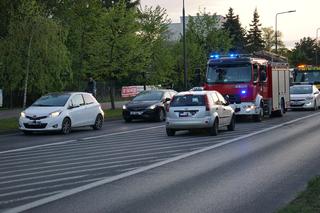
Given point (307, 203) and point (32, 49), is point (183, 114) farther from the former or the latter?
point (307, 203)

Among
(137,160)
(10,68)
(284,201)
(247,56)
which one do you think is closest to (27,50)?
(10,68)

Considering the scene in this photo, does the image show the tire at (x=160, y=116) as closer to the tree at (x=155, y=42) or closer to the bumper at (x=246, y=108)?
the bumper at (x=246, y=108)

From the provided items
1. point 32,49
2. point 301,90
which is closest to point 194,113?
point 32,49

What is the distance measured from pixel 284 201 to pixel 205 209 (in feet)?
3.99

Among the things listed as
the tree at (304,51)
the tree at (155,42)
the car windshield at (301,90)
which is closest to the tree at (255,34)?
the tree at (304,51)

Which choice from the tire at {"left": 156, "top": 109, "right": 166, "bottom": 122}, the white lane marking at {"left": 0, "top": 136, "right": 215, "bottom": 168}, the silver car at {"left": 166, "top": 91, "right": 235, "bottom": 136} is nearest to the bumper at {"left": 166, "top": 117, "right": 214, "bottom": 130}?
the silver car at {"left": 166, "top": 91, "right": 235, "bottom": 136}

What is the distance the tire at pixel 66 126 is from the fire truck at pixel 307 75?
92.9 ft

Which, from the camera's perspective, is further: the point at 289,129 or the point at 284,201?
the point at 289,129

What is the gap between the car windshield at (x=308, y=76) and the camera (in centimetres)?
4712

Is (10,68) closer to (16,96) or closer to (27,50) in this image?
(27,50)

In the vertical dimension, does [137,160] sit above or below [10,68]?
below

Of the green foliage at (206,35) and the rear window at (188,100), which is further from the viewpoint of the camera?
the green foliage at (206,35)

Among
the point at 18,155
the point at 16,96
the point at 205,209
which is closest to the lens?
the point at 205,209

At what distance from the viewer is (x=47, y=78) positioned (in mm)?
29500
